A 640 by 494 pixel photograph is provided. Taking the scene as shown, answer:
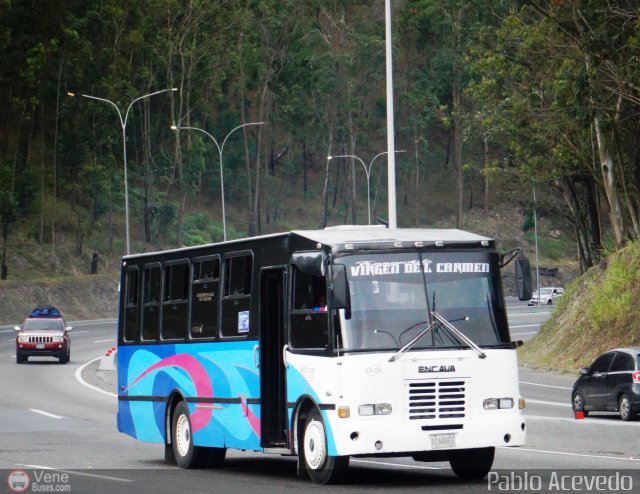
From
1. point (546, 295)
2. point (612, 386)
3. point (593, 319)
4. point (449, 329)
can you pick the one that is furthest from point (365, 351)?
point (546, 295)

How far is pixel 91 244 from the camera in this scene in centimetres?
9219

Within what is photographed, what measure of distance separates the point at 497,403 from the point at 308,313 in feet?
7.82

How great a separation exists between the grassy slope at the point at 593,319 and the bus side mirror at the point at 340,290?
26783 mm

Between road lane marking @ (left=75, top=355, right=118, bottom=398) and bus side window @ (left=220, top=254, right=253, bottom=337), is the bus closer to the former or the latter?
bus side window @ (left=220, top=254, right=253, bottom=337)

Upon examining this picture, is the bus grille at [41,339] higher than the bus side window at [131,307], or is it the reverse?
the bus side window at [131,307]

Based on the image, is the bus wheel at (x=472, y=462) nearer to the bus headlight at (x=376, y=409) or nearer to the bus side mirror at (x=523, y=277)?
the bus headlight at (x=376, y=409)

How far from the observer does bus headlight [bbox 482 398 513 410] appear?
1532cm

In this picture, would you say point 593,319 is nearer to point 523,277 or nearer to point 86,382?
point 86,382

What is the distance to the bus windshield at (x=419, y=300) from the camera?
1538cm

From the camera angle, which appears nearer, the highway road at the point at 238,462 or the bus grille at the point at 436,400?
the bus grille at the point at 436,400

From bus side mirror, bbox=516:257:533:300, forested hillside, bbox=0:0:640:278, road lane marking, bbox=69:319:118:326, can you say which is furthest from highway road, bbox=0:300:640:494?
road lane marking, bbox=69:319:118:326

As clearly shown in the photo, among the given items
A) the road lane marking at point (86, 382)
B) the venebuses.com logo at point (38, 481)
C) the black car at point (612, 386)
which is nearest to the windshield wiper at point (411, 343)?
the venebuses.com logo at point (38, 481)

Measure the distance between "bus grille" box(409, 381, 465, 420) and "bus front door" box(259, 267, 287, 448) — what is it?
2.03 m

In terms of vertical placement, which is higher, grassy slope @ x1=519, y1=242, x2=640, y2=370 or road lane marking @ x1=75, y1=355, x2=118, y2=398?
grassy slope @ x1=519, y1=242, x2=640, y2=370
